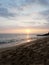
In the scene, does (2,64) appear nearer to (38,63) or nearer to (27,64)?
(27,64)

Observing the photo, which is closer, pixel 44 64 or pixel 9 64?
pixel 44 64

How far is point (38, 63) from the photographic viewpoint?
777cm

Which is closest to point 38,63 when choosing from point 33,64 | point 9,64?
point 33,64

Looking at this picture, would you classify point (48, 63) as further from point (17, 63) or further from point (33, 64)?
point (17, 63)

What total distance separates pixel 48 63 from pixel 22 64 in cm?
159

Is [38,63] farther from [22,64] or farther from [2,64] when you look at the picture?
[2,64]

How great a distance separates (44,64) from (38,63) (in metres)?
0.44

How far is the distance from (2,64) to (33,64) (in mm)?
2060

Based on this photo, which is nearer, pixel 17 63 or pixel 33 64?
pixel 33 64

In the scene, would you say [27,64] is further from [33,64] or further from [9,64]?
[9,64]

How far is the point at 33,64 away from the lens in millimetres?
7621

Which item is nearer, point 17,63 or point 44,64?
point 44,64

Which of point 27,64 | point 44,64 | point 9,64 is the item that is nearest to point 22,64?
point 27,64

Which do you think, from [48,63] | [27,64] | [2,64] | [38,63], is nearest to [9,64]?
[2,64]
